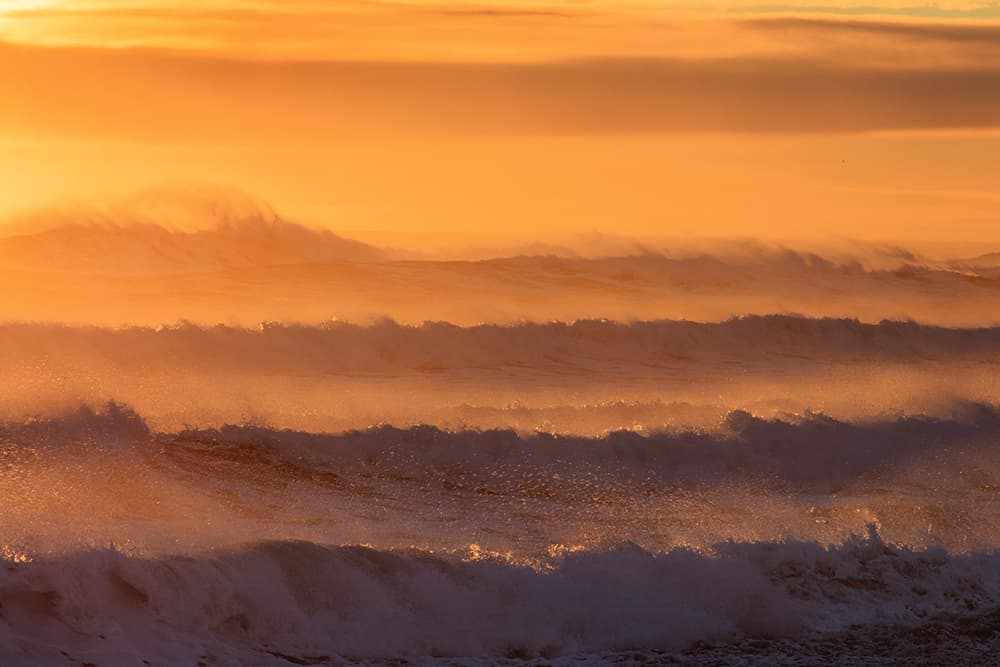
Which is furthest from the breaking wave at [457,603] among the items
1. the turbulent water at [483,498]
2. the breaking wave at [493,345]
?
the breaking wave at [493,345]

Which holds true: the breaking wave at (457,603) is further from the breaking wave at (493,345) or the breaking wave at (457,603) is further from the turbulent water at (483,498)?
the breaking wave at (493,345)

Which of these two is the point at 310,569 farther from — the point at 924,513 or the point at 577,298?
the point at 577,298

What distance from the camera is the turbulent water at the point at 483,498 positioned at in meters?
8.52

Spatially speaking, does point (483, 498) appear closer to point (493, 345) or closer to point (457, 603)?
point (457, 603)

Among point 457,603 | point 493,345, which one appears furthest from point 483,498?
point 493,345

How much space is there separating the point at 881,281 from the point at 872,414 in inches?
937

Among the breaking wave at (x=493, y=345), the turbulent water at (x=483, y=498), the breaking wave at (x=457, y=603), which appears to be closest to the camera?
the breaking wave at (x=457, y=603)

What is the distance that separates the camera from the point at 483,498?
12.1 m

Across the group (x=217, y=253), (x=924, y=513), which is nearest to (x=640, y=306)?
(x=217, y=253)

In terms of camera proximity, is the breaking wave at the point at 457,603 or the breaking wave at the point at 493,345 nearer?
the breaking wave at the point at 457,603

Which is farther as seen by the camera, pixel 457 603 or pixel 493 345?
pixel 493 345

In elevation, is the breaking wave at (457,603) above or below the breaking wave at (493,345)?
below

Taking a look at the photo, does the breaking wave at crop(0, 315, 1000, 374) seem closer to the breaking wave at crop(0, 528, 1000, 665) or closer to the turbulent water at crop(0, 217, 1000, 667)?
the turbulent water at crop(0, 217, 1000, 667)

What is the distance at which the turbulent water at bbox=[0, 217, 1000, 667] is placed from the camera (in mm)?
8516
